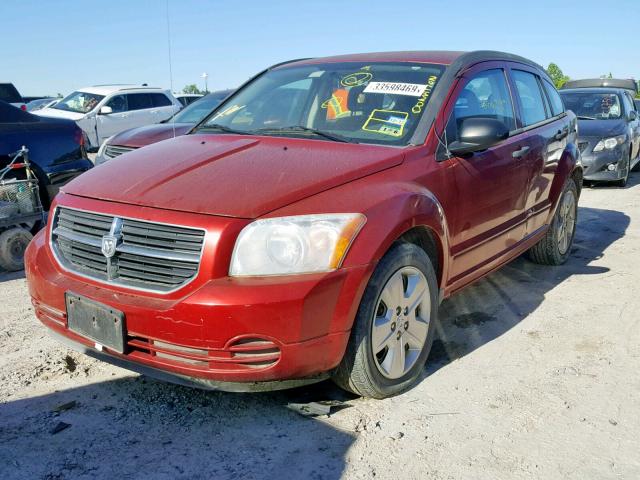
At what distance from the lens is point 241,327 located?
247cm

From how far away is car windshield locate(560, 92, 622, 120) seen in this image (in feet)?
34.4

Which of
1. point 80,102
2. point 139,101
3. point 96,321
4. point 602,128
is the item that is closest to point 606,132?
point 602,128

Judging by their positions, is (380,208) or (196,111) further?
(196,111)

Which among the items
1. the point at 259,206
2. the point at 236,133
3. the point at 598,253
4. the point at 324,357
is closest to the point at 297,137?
the point at 236,133

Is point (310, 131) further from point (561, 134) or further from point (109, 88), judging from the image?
point (109, 88)

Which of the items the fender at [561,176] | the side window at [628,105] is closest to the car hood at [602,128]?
the side window at [628,105]

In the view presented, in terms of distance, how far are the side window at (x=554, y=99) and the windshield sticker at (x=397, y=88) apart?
215 cm

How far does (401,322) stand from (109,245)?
1.46 meters

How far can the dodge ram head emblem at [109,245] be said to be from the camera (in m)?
2.71

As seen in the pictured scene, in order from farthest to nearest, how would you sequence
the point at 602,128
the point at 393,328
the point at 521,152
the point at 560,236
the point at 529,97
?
the point at 602,128
the point at 560,236
the point at 529,97
the point at 521,152
the point at 393,328

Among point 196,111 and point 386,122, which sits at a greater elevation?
point 386,122

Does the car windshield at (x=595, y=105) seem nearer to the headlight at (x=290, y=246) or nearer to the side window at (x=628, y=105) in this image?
the side window at (x=628, y=105)

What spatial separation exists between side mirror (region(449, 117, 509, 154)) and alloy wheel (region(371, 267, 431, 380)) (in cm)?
83

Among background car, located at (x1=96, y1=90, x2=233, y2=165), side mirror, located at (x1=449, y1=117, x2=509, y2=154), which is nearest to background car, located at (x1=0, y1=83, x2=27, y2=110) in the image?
Result: background car, located at (x1=96, y1=90, x2=233, y2=165)
